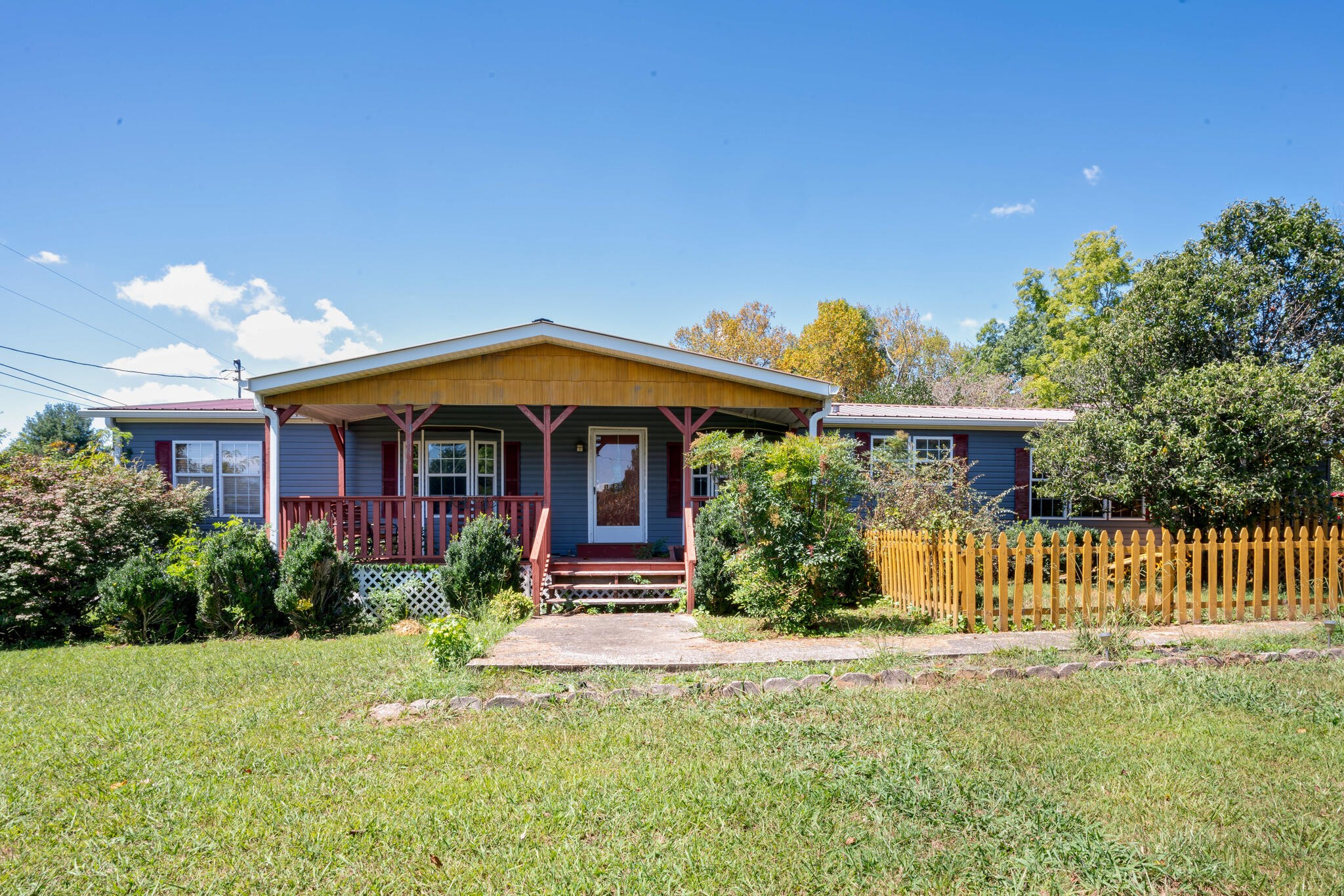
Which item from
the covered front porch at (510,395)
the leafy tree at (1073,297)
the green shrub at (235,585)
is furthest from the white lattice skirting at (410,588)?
the leafy tree at (1073,297)

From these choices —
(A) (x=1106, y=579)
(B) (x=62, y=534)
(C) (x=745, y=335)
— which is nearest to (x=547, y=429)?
(B) (x=62, y=534)

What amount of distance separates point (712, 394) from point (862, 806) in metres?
7.69

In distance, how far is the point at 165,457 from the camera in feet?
46.5

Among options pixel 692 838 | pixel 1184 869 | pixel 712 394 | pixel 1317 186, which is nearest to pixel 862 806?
pixel 692 838

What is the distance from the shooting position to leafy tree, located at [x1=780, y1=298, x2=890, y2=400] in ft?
111

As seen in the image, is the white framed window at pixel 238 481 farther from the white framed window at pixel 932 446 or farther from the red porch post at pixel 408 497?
the white framed window at pixel 932 446

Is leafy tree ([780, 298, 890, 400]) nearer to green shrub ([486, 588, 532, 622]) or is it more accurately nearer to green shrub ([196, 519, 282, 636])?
green shrub ([486, 588, 532, 622])

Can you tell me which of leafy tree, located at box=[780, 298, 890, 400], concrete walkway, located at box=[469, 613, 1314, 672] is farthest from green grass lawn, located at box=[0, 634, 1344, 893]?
leafy tree, located at box=[780, 298, 890, 400]

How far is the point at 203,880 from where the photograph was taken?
9.64 ft

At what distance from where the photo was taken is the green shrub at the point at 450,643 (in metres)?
6.20

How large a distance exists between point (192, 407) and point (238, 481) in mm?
1880

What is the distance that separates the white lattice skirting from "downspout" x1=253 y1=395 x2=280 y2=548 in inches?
54.0

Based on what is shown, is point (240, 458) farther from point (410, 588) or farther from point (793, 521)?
point (793, 521)

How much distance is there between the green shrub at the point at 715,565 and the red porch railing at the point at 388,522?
8.62 ft
